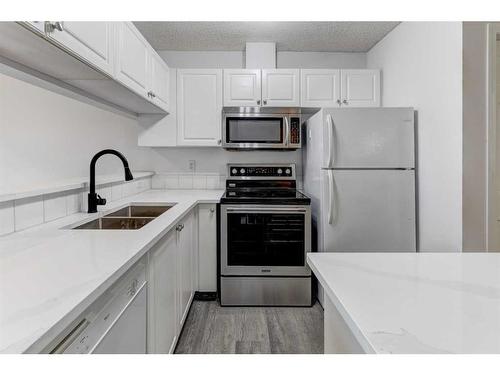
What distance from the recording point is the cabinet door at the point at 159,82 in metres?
2.57

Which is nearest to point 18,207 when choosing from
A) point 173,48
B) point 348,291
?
point 348,291

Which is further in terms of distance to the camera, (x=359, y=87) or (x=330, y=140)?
(x=359, y=87)

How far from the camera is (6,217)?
4.54ft

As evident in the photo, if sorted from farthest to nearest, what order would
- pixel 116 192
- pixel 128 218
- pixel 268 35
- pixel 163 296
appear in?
pixel 268 35, pixel 116 192, pixel 128 218, pixel 163 296

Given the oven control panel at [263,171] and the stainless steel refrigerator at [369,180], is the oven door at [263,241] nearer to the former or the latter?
the stainless steel refrigerator at [369,180]

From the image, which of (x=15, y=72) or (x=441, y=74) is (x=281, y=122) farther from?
(x=15, y=72)

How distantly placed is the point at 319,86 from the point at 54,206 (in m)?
2.41

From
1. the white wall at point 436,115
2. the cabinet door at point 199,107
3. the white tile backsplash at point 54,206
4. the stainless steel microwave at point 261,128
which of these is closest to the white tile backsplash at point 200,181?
the cabinet door at point 199,107

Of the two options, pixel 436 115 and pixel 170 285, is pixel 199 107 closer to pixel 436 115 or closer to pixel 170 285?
pixel 170 285

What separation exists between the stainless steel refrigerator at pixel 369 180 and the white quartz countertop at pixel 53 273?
4.46ft

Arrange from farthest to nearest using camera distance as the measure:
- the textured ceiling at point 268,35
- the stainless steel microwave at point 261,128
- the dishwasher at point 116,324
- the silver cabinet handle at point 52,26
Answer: the stainless steel microwave at point 261,128, the textured ceiling at point 268,35, the silver cabinet handle at point 52,26, the dishwasher at point 116,324

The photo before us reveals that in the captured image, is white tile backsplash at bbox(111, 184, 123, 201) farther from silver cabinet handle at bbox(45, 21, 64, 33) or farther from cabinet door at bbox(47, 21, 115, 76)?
silver cabinet handle at bbox(45, 21, 64, 33)

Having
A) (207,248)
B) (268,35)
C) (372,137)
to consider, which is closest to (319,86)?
(268,35)

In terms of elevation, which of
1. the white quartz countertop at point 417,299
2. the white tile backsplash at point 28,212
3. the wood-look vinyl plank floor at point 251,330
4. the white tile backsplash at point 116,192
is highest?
the white tile backsplash at point 116,192
